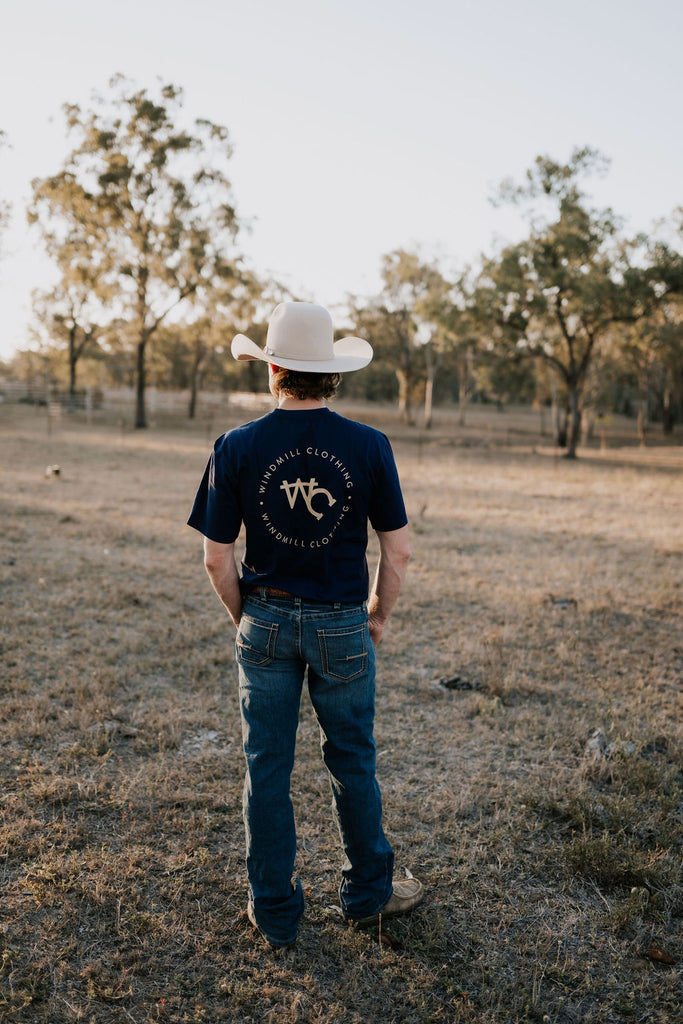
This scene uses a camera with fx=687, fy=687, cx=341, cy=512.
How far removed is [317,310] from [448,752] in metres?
2.88

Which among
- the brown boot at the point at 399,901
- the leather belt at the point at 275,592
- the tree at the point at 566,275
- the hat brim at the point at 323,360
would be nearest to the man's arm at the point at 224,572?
the leather belt at the point at 275,592

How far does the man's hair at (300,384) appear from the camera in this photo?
7.80ft

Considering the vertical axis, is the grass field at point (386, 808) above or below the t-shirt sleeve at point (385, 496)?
below

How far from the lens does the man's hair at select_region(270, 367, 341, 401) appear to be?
238 centimetres

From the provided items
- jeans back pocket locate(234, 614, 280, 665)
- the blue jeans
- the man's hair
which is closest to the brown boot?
the blue jeans

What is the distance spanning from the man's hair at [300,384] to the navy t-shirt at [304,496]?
3.0 inches

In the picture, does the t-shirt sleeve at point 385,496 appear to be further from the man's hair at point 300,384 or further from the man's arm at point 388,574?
the man's hair at point 300,384

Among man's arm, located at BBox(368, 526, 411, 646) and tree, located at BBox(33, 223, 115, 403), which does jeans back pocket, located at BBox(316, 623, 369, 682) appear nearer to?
man's arm, located at BBox(368, 526, 411, 646)

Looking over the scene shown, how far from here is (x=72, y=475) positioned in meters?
15.3

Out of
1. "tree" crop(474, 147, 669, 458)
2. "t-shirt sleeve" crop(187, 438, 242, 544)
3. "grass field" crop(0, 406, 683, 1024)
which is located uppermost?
"tree" crop(474, 147, 669, 458)

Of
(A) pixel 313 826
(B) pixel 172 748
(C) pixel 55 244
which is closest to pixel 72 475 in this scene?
(B) pixel 172 748

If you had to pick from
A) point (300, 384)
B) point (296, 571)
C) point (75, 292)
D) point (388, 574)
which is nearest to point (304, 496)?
point (296, 571)

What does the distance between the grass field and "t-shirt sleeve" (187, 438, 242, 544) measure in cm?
159

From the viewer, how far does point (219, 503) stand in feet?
7.97
